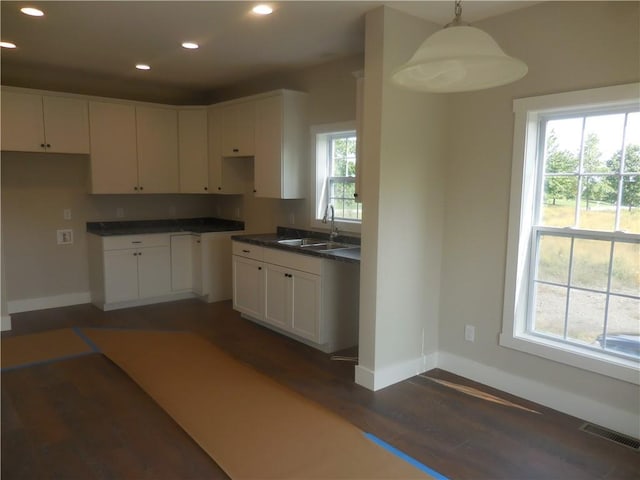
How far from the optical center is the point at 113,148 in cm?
525

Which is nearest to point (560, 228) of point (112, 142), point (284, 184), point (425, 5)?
point (425, 5)

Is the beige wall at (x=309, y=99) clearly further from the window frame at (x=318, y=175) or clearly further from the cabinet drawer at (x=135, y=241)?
the cabinet drawer at (x=135, y=241)

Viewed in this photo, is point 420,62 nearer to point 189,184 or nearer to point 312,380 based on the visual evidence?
point 312,380

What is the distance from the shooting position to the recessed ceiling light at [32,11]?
314cm

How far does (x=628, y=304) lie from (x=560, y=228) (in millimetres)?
589

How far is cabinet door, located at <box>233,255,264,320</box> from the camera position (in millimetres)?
4523

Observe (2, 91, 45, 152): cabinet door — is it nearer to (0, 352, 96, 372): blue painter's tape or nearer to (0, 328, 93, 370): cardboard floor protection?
(0, 328, 93, 370): cardboard floor protection

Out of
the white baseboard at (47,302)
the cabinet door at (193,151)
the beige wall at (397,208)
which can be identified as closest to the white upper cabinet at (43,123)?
the cabinet door at (193,151)

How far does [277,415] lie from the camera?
9.60 feet

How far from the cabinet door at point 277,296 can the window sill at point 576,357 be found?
183cm

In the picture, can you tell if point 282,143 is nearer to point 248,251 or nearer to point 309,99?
point 309,99

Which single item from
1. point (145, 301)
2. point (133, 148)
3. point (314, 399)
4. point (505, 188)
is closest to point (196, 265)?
point (145, 301)

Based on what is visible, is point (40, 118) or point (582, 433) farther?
point (40, 118)

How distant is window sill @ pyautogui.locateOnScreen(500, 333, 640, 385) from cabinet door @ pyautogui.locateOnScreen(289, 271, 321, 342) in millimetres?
1455
